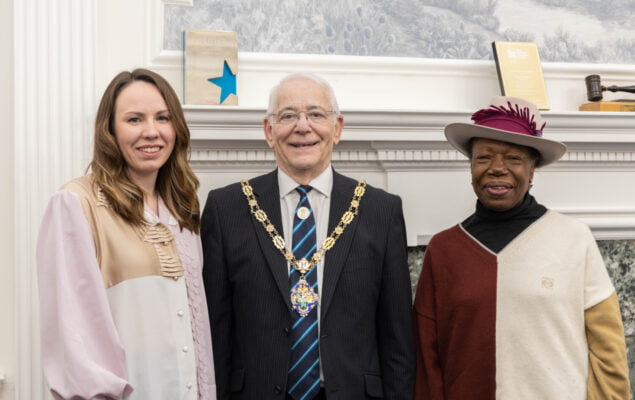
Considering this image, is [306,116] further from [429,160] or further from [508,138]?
[429,160]

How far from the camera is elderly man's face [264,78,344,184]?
1847 mm

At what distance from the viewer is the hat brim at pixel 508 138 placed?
190cm

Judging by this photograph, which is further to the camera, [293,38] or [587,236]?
[293,38]

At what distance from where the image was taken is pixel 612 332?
5.97 ft

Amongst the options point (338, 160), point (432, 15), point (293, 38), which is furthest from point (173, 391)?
point (432, 15)

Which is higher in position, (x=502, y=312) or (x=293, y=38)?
(x=293, y=38)

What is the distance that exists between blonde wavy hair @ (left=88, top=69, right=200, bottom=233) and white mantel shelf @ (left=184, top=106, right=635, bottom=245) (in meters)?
0.38

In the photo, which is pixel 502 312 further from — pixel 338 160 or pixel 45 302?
pixel 45 302

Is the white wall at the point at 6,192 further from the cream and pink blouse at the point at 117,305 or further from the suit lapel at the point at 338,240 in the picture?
the suit lapel at the point at 338,240

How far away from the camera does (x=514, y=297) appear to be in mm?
1849

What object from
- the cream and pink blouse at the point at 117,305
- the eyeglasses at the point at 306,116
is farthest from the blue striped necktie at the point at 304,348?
the eyeglasses at the point at 306,116

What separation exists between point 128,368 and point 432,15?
69.1 inches

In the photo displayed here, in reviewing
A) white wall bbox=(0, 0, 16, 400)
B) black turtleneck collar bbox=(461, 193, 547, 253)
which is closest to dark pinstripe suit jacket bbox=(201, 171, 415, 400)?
black turtleneck collar bbox=(461, 193, 547, 253)

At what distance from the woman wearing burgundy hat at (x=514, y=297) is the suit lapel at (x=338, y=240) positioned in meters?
0.30
